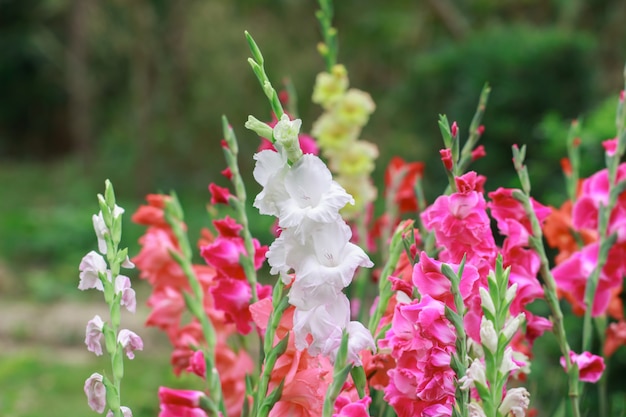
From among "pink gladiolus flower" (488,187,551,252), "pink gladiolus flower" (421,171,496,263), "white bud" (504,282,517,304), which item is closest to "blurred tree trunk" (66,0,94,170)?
"pink gladiolus flower" (488,187,551,252)

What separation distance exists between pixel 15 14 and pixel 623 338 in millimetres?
17070

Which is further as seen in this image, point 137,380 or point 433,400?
point 137,380

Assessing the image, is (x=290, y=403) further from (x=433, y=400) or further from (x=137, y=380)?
(x=137, y=380)

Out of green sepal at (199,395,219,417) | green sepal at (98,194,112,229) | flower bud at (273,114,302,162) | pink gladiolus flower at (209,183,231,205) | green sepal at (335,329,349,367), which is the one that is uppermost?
pink gladiolus flower at (209,183,231,205)

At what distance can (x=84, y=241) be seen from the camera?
8.15m

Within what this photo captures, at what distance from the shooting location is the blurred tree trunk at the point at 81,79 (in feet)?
45.2

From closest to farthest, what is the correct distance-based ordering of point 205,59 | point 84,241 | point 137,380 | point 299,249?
point 299,249 < point 137,380 < point 84,241 < point 205,59

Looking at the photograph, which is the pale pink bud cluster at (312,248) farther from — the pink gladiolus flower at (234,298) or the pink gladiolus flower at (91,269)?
the pink gladiolus flower at (234,298)

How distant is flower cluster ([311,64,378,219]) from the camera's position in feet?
5.32

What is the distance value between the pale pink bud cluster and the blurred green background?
688 mm

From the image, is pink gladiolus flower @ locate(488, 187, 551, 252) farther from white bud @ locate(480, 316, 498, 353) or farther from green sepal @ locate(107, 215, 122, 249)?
green sepal @ locate(107, 215, 122, 249)

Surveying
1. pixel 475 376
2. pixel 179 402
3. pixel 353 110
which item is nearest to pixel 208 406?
pixel 179 402

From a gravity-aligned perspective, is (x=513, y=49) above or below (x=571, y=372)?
above

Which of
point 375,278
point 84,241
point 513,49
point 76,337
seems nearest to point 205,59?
point 84,241
